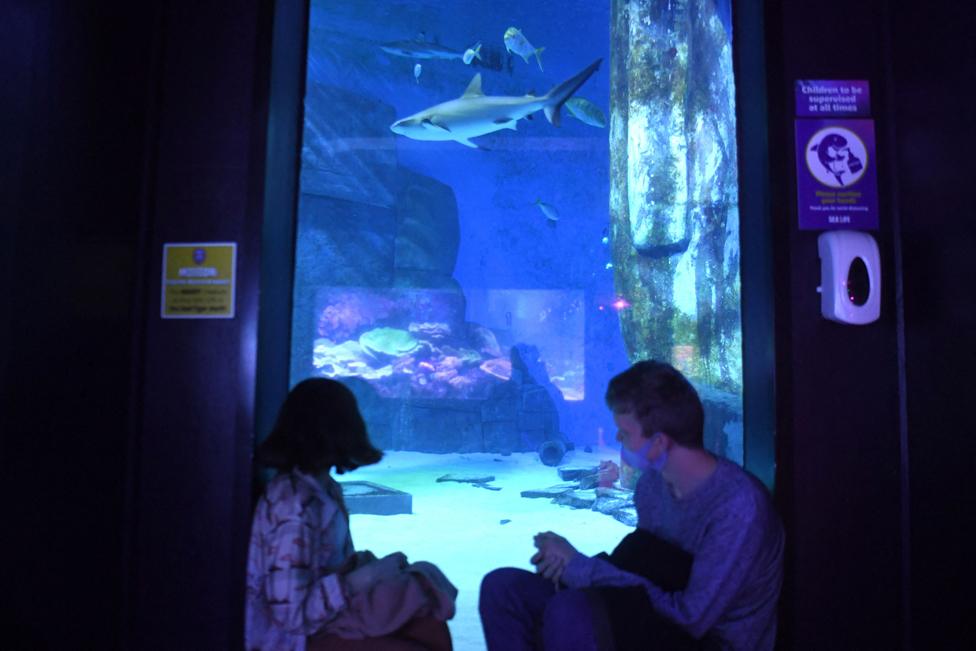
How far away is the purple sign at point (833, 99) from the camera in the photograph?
94.0 inches

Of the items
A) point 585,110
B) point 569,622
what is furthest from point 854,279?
point 585,110

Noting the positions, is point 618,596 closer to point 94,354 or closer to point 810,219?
point 810,219

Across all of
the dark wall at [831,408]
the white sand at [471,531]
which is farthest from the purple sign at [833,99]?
the white sand at [471,531]

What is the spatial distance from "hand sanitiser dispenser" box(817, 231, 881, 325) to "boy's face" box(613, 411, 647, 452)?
948 mm

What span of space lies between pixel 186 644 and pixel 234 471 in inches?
27.7

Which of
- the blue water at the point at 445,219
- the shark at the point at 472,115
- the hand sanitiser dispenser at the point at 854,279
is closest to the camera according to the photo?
the hand sanitiser dispenser at the point at 854,279

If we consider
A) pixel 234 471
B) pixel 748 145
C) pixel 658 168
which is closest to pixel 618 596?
pixel 234 471

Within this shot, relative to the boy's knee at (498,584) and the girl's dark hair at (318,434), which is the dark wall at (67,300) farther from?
the boy's knee at (498,584)

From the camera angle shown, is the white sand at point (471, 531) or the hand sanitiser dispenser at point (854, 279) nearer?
the hand sanitiser dispenser at point (854, 279)

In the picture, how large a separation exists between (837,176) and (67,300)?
2957 mm

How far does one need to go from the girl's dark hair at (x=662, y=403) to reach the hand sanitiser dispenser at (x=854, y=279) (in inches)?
29.7

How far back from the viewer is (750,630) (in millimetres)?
1871

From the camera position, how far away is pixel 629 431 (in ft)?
6.42

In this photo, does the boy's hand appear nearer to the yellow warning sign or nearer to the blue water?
the yellow warning sign
